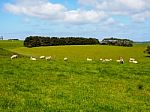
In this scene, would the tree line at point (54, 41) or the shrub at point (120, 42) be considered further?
the tree line at point (54, 41)

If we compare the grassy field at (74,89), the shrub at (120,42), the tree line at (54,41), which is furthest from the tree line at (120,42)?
the grassy field at (74,89)

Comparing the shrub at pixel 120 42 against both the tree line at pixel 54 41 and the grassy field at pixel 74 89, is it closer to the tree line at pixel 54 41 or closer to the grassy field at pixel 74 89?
the tree line at pixel 54 41

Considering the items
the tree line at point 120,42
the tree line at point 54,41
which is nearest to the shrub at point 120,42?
the tree line at point 120,42

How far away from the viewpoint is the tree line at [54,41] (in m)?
149

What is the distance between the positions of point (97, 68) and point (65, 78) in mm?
6507

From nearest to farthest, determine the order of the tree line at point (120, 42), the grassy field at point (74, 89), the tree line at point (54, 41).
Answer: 1. the grassy field at point (74, 89)
2. the tree line at point (120, 42)
3. the tree line at point (54, 41)

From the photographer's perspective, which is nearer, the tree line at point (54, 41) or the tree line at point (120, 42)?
the tree line at point (120, 42)

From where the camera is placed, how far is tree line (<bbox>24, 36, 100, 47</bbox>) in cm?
14940

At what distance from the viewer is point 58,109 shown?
15.5m

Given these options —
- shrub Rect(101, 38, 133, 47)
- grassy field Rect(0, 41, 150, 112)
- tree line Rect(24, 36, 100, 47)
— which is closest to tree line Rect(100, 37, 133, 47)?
shrub Rect(101, 38, 133, 47)

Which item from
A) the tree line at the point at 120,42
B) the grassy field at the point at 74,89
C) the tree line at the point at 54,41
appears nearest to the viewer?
the grassy field at the point at 74,89

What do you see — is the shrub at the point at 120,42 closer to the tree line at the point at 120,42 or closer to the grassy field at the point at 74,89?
the tree line at the point at 120,42

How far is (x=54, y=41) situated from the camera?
15225 centimetres

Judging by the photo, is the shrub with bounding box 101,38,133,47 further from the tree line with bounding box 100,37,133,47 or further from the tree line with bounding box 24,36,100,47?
the tree line with bounding box 24,36,100,47
